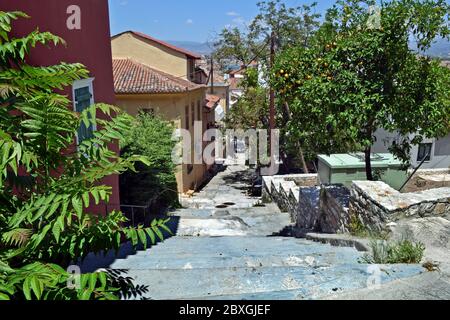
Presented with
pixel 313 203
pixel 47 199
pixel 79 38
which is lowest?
pixel 313 203

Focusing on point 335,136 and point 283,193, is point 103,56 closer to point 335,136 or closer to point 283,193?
point 335,136

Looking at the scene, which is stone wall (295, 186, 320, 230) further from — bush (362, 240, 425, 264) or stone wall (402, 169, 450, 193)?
bush (362, 240, 425, 264)

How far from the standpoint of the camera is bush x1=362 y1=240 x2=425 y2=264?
420 centimetres

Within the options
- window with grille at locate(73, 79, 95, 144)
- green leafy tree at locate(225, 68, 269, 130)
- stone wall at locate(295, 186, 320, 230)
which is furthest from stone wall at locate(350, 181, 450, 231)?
green leafy tree at locate(225, 68, 269, 130)

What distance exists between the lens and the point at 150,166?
13391 millimetres

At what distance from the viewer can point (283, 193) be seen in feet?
41.9

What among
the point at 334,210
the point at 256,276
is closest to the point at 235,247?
the point at 334,210

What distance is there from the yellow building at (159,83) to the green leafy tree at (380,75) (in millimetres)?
11288

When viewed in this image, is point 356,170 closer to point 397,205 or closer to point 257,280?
point 397,205

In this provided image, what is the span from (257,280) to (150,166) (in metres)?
10.00

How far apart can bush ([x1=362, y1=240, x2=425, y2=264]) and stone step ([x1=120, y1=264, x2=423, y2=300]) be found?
28 centimetres

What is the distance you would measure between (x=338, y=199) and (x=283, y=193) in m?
5.03

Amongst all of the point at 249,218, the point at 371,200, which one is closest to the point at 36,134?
the point at 371,200

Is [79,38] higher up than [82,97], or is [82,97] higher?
[79,38]
